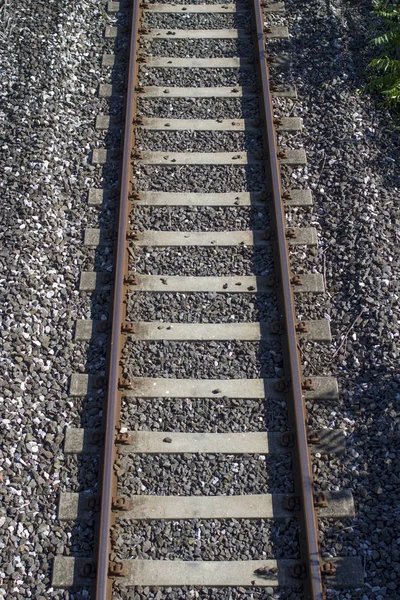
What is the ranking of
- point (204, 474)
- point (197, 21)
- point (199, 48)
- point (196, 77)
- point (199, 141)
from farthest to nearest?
1. point (197, 21)
2. point (199, 48)
3. point (196, 77)
4. point (199, 141)
5. point (204, 474)

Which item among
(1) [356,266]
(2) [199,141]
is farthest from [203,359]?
(2) [199,141]

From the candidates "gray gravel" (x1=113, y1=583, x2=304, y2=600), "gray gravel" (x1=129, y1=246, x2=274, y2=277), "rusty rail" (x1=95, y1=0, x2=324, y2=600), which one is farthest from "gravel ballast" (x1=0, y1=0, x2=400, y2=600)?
"gray gravel" (x1=129, y1=246, x2=274, y2=277)

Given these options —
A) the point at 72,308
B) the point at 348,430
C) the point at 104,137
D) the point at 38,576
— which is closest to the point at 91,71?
the point at 104,137

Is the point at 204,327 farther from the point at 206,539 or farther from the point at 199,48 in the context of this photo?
the point at 199,48

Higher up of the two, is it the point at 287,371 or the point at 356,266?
the point at 356,266

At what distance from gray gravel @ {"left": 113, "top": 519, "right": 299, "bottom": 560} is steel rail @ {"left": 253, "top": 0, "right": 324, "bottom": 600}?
0.16m

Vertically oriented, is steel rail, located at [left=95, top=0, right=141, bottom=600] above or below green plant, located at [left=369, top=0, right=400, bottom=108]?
below

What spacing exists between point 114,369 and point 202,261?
4.54 ft

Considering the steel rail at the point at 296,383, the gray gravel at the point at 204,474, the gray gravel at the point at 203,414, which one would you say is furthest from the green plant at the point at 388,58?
the gray gravel at the point at 204,474

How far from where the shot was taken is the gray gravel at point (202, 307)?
6.20 metres

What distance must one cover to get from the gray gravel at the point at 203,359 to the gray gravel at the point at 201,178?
1.73 metres

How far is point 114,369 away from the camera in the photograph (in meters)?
5.75

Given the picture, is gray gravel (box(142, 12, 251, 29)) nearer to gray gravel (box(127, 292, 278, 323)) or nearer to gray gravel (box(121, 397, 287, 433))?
gray gravel (box(127, 292, 278, 323))

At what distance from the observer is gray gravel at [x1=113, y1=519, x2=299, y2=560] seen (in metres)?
5.09
